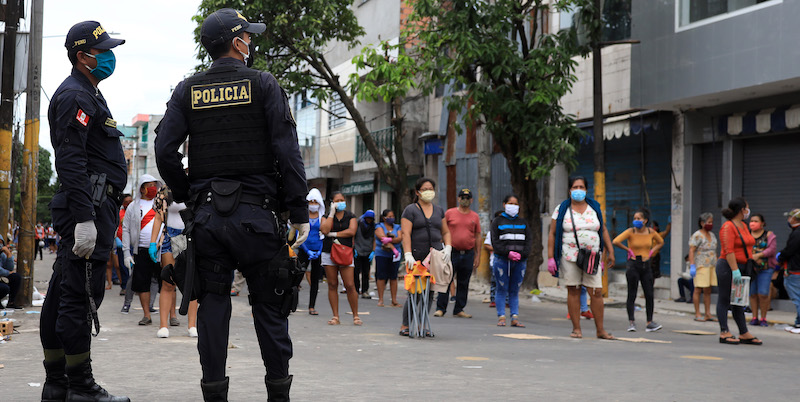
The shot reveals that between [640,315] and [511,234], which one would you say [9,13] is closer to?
[511,234]

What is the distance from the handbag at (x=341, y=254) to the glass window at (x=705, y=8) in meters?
8.40

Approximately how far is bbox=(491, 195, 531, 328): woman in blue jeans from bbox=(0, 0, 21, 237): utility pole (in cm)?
659

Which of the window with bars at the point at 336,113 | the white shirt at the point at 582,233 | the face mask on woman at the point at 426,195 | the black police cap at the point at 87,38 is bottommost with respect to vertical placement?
the white shirt at the point at 582,233

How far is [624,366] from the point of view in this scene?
7.96 meters

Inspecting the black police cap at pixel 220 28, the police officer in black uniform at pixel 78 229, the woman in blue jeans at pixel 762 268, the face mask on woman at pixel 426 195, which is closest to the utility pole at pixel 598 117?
the woman in blue jeans at pixel 762 268

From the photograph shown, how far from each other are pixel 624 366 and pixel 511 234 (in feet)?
15.5

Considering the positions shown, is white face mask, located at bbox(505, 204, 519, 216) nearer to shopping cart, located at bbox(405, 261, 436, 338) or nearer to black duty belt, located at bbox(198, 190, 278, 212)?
shopping cart, located at bbox(405, 261, 436, 338)

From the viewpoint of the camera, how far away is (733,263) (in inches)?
414

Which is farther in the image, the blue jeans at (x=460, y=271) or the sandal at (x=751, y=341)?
the blue jeans at (x=460, y=271)

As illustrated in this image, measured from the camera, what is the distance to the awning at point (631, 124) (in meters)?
18.6

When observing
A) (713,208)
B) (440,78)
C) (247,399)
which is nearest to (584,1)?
(440,78)

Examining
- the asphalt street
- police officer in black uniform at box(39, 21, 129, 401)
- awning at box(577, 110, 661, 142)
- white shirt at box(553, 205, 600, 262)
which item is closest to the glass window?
awning at box(577, 110, 661, 142)

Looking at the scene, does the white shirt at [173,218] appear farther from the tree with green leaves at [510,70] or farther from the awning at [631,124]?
the awning at [631,124]

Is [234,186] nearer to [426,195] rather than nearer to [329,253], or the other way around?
[426,195]
